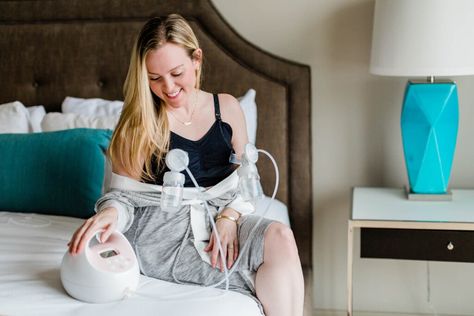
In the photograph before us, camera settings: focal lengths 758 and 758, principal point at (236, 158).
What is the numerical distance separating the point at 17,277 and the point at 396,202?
1256 millimetres

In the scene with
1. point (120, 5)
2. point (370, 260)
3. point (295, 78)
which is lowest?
point (370, 260)

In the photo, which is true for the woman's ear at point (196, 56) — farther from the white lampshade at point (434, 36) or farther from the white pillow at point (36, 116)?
the white pillow at point (36, 116)

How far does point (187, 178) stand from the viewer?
6.66ft

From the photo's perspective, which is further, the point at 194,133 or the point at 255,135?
the point at 255,135

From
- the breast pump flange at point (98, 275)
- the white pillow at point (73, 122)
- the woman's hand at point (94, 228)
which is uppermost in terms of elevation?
the white pillow at point (73, 122)

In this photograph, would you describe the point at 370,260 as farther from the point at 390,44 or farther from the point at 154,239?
the point at 154,239

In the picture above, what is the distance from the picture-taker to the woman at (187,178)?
1.80 m

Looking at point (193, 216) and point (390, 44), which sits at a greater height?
point (390, 44)

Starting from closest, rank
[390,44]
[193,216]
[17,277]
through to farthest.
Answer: [17,277] → [193,216] → [390,44]

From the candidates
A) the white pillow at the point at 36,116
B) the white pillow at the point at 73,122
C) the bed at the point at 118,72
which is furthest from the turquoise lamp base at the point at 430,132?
the white pillow at the point at 36,116

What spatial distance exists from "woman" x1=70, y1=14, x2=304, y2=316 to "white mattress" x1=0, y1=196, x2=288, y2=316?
0.06 meters

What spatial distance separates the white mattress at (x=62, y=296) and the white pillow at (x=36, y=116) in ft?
2.29

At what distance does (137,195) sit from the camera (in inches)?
78.8

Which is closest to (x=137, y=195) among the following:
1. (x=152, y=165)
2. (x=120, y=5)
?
(x=152, y=165)
